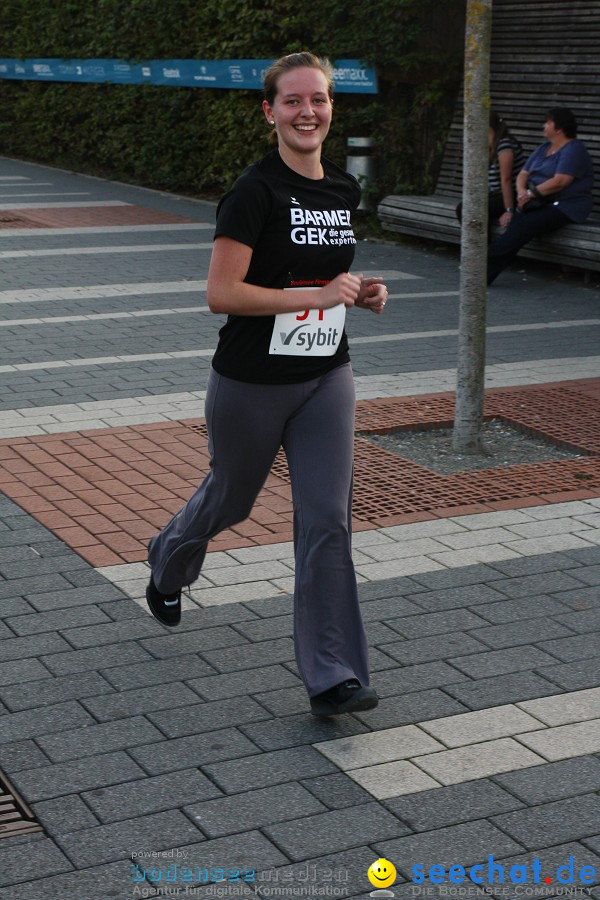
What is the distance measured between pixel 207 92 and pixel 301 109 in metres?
15.9

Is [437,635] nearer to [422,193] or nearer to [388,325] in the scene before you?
[388,325]

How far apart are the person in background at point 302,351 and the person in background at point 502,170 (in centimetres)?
874

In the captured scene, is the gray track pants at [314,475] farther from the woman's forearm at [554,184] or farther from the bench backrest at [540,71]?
the bench backrest at [540,71]

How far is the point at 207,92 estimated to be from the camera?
19.3m

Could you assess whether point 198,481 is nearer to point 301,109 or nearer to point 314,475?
point 314,475

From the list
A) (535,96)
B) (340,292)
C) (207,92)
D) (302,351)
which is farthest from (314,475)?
(207,92)

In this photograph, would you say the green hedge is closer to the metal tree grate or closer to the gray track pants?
the gray track pants

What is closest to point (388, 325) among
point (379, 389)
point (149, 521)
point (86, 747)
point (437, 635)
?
point (379, 389)

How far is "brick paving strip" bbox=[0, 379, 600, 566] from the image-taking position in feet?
19.2

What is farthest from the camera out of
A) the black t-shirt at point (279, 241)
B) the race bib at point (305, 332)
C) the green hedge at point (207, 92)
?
the green hedge at point (207, 92)

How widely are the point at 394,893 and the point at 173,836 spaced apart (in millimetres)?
580

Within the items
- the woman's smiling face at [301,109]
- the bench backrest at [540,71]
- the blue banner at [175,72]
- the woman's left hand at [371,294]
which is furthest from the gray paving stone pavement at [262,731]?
the blue banner at [175,72]

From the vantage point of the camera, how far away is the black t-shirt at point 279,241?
3885 millimetres

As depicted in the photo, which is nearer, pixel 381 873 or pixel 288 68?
pixel 381 873
